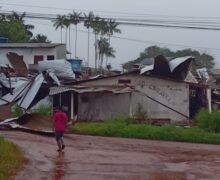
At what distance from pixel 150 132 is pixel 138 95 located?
7054 millimetres

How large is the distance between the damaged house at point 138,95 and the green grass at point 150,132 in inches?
199

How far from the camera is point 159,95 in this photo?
36.2 meters

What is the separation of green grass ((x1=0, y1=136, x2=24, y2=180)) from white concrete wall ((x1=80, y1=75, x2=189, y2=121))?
1779cm

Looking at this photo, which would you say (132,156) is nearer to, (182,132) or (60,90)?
(182,132)

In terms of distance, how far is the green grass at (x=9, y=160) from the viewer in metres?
13.9

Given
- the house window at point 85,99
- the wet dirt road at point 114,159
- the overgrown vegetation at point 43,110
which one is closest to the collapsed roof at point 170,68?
the house window at point 85,99

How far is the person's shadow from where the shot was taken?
1486 centimetres

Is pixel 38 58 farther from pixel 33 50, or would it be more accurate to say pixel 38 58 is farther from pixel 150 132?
pixel 150 132

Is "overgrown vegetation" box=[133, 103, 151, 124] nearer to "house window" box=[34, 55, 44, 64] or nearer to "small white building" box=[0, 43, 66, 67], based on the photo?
"small white building" box=[0, 43, 66, 67]

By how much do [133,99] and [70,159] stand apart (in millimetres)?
17498

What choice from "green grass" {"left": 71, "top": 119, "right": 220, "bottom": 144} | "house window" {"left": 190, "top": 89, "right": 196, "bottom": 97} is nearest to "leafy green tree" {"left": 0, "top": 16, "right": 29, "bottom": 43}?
"house window" {"left": 190, "top": 89, "right": 196, "bottom": 97}

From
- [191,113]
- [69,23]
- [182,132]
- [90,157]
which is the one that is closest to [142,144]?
[182,132]

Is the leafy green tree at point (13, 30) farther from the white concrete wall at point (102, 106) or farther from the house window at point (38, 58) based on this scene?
the white concrete wall at point (102, 106)

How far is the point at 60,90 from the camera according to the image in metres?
34.3
